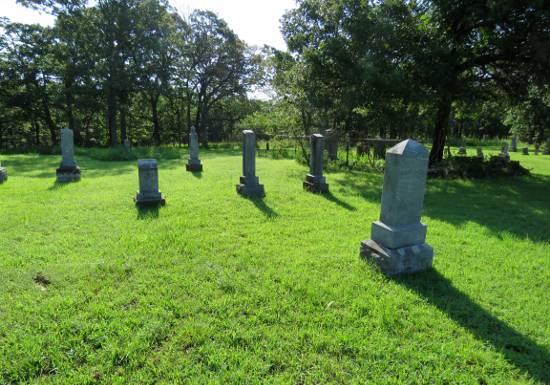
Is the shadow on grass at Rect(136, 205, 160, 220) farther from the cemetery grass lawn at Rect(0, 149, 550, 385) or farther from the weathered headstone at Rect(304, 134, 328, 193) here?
the weathered headstone at Rect(304, 134, 328, 193)

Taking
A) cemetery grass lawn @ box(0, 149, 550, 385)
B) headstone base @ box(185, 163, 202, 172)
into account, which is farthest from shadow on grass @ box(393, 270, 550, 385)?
headstone base @ box(185, 163, 202, 172)

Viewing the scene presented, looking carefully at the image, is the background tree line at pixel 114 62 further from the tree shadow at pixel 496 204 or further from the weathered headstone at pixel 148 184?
the tree shadow at pixel 496 204

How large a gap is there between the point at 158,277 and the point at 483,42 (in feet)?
40.4

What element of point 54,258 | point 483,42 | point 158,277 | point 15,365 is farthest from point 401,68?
point 15,365

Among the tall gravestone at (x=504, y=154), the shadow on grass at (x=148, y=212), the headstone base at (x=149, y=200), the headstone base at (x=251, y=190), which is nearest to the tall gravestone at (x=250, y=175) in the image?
the headstone base at (x=251, y=190)

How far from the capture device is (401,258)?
11.3ft

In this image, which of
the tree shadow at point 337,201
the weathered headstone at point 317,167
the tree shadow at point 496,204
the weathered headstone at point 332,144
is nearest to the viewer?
the tree shadow at point 496,204

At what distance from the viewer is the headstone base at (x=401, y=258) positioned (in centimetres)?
345

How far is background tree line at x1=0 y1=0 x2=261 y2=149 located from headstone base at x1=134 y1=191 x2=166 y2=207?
1845cm

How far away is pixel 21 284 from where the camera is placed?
122 inches

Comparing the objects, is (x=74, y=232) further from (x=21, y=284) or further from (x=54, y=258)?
(x=21, y=284)

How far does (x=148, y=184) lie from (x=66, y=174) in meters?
4.43

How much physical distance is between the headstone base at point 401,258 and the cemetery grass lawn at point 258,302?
139 millimetres

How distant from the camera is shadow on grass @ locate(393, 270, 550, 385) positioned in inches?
88.1
